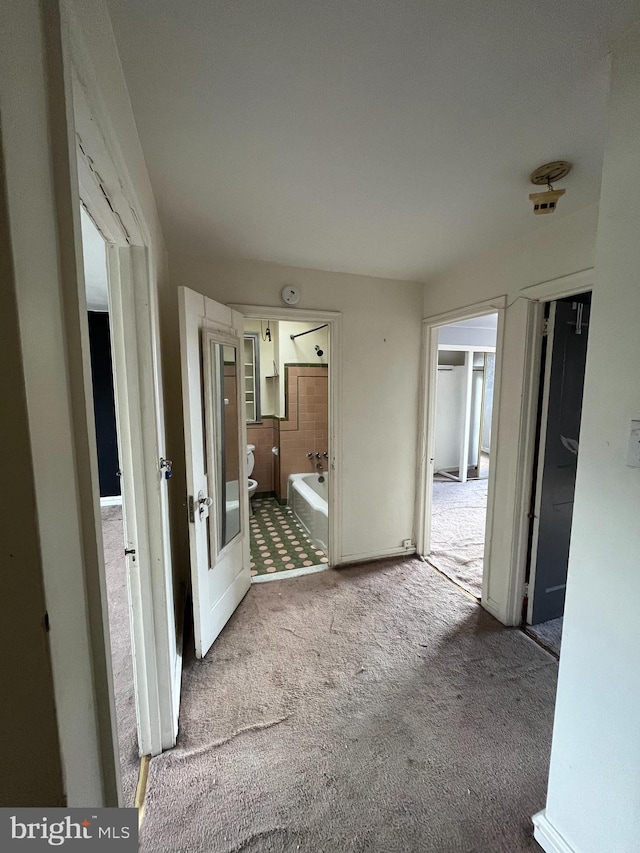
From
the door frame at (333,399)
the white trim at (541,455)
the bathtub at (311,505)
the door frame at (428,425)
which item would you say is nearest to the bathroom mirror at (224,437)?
the door frame at (333,399)

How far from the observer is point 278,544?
322 cm

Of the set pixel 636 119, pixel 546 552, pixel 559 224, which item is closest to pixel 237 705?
pixel 546 552

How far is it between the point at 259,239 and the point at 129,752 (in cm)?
250

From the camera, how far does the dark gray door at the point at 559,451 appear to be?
1990 millimetres

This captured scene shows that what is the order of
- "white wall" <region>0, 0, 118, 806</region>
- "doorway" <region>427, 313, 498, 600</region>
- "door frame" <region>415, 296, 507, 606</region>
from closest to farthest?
"white wall" <region>0, 0, 118, 806</region>, "door frame" <region>415, 296, 507, 606</region>, "doorway" <region>427, 313, 498, 600</region>

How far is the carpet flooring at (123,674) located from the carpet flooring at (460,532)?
2.14 m

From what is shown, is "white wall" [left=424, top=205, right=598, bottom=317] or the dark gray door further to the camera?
the dark gray door

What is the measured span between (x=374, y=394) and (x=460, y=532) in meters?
1.89

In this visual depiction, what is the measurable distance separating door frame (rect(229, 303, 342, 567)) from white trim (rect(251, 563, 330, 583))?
0.28 ft

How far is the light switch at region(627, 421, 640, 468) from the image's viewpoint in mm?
872

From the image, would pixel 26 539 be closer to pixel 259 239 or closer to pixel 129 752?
pixel 129 752

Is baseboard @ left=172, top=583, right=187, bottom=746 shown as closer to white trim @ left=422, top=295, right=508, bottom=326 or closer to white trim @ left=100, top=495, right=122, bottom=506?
white trim @ left=100, top=495, right=122, bottom=506

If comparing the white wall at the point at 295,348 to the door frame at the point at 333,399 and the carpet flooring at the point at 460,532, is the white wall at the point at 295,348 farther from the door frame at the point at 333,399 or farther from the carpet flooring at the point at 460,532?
the carpet flooring at the point at 460,532

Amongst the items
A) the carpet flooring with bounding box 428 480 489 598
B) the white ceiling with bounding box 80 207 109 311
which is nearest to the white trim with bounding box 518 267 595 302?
the carpet flooring with bounding box 428 480 489 598
